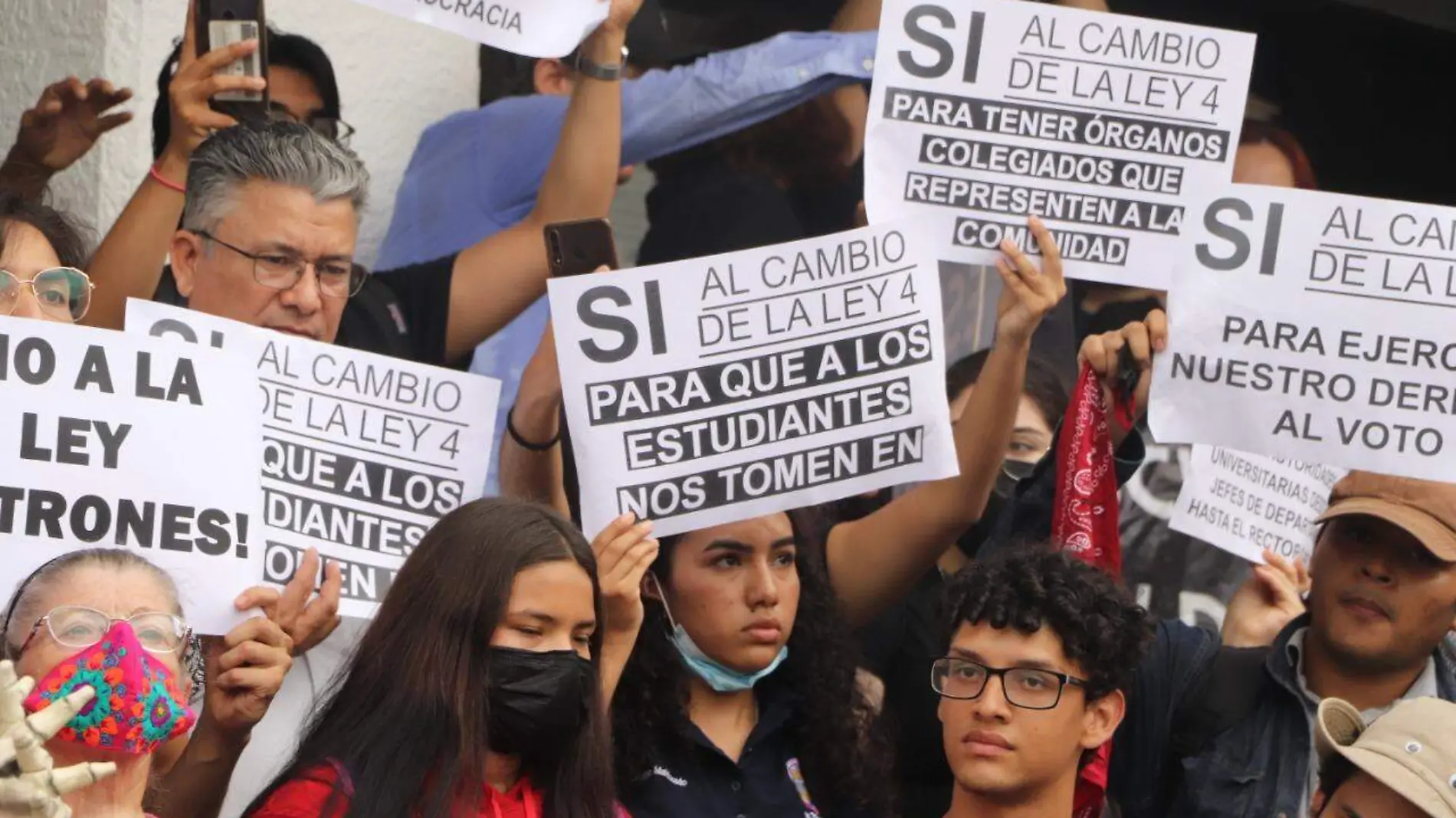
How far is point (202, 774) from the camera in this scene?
4.18 meters

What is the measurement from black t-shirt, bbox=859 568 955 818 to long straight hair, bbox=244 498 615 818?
105 centimetres

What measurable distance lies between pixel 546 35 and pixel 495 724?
1.78m

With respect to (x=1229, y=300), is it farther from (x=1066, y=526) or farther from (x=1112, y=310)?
(x=1112, y=310)

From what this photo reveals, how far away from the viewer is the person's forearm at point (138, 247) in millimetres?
4816

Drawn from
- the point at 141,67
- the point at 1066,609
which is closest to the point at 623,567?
the point at 1066,609

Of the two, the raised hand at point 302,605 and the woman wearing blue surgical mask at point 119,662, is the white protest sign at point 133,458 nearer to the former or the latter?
the raised hand at point 302,605

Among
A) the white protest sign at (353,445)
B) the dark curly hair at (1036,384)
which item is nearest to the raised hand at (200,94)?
the white protest sign at (353,445)

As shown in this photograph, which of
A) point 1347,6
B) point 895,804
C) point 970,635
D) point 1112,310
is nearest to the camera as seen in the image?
point 970,635

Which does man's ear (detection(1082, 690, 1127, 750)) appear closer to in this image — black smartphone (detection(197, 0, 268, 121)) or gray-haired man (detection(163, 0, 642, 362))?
gray-haired man (detection(163, 0, 642, 362))

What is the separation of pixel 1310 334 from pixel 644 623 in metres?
1.60

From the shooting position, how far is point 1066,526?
5.15 meters

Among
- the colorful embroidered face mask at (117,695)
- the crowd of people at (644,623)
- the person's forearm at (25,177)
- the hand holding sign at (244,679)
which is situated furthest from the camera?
the person's forearm at (25,177)

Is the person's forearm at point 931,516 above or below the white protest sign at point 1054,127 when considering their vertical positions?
below

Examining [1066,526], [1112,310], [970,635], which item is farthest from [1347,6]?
[970,635]
